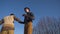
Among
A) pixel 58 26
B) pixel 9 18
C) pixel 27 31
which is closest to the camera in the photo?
pixel 27 31

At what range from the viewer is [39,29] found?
20.0 m

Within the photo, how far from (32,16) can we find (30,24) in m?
0.28

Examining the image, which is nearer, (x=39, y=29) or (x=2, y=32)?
(x=2, y=32)

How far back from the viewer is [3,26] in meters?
5.55

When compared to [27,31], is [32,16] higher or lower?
higher

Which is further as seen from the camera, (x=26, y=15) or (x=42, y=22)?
(x=42, y=22)

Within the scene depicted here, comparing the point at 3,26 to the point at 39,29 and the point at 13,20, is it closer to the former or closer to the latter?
the point at 13,20

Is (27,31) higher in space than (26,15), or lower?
lower

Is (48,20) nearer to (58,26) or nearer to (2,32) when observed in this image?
(58,26)

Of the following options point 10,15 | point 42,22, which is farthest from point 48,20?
point 10,15

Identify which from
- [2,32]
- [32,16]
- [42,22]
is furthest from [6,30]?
[42,22]

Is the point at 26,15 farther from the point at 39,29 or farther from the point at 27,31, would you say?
the point at 39,29

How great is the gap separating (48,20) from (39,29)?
1.61 meters

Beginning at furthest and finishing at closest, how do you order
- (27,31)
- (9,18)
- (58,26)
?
(58,26), (9,18), (27,31)
